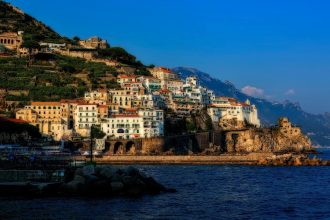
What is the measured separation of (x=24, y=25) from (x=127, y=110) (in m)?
63.8

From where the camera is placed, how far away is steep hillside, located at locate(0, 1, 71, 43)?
15875 cm

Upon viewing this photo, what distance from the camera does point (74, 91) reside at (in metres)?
126

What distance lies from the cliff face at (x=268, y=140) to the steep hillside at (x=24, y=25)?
58702 mm

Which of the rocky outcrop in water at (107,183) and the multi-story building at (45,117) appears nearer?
the rocky outcrop in water at (107,183)

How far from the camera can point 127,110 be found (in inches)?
4579

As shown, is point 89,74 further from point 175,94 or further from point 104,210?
point 104,210

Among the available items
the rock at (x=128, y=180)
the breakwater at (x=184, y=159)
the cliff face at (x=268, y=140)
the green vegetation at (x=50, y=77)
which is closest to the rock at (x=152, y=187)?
the rock at (x=128, y=180)

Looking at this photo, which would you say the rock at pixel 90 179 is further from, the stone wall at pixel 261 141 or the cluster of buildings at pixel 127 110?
the stone wall at pixel 261 141

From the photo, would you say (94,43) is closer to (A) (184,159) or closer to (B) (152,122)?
(B) (152,122)

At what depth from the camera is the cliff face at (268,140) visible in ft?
408

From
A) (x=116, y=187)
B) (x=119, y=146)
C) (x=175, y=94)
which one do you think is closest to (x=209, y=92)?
(x=175, y=94)

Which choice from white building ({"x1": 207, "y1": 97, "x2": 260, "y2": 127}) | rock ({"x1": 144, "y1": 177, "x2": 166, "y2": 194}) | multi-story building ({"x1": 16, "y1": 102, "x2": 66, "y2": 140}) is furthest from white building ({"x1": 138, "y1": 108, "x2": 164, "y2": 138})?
rock ({"x1": 144, "y1": 177, "x2": 166, "y2": 194})

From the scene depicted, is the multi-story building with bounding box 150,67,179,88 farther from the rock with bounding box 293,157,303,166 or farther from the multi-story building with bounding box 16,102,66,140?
the rock with bounding box 293,157,303,166

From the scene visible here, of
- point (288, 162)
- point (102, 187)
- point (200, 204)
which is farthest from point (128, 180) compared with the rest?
point (288, 162)
